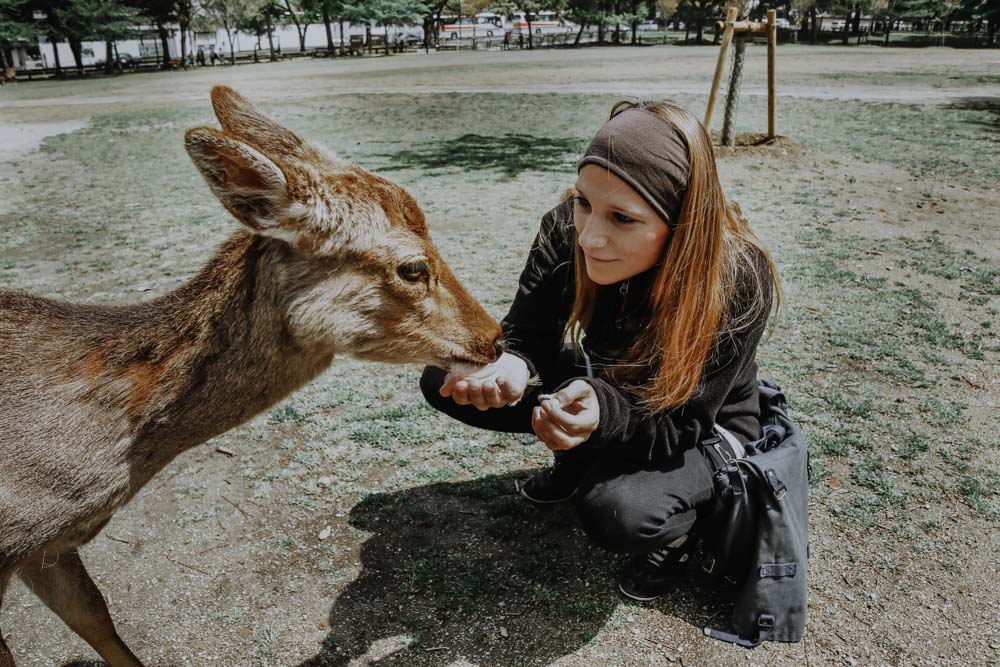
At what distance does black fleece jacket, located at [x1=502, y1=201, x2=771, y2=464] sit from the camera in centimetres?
275

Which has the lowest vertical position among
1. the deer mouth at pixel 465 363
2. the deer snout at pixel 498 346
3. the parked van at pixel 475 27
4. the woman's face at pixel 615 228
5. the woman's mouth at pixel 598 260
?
the deer mouth at pixel 465 363

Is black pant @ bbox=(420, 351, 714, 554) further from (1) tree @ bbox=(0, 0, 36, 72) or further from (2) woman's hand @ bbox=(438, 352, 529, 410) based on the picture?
(1) tree @ bbox=(0, 0, 36, 72)

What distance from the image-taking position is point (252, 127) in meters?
2.53

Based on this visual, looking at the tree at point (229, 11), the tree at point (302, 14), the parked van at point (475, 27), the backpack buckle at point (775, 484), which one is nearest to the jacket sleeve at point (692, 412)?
the backpack buckle at point (775, 484)

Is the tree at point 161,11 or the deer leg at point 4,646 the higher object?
the tree at point 161,11

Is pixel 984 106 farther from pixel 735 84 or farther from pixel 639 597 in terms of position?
pixel 639 597

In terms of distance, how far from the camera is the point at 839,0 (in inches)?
2290

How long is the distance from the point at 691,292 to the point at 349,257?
4.23 ft

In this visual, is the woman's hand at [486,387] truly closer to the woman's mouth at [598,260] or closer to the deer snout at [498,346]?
the deer snout at [498,346]

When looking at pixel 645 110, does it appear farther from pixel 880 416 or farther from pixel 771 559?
pixel 880 416

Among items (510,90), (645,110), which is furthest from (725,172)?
Answer: (510,90)

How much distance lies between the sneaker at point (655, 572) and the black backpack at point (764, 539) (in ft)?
0.54

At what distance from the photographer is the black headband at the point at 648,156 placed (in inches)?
98.0

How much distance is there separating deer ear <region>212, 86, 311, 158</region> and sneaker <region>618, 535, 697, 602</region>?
2.23 meters
